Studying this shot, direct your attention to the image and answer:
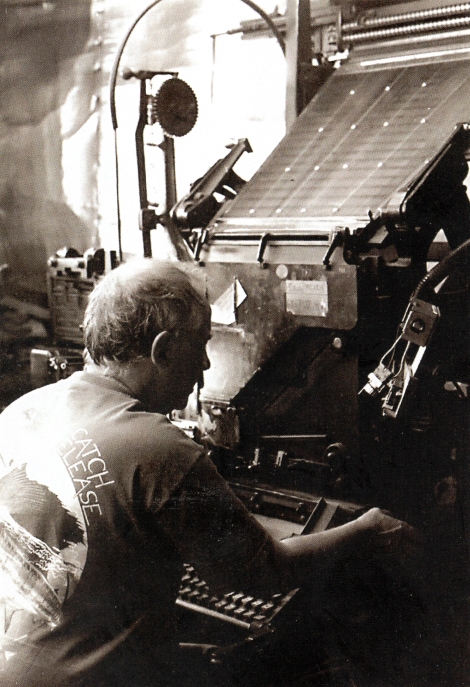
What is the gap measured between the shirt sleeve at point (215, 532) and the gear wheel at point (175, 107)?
153 centimetres

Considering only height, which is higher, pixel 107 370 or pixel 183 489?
pixel 107 370

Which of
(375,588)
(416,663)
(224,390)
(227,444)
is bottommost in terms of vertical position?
(416,663)

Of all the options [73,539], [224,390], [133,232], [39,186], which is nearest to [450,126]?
[224,390]

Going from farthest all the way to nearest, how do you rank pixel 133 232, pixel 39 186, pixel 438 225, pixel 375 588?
pixel 39 186
pixel 133 232
pixel 438 225
pixel 375 588

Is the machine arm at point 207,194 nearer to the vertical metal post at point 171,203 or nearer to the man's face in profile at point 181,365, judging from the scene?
the vertical metal post at point 171,203

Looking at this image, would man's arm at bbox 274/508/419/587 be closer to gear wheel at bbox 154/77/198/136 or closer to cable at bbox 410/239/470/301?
cable at bbox 410/239/470/301

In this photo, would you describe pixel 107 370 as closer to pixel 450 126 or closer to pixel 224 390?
pixel 224 390

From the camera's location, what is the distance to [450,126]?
78.0 inches

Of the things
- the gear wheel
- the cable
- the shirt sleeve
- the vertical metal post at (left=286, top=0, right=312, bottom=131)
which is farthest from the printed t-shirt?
the vertical metal post at (left=286, top=0, right=312, bottom=131)

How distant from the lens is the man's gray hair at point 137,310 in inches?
49.9

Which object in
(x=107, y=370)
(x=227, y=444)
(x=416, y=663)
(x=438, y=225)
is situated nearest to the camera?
(x=107, y=370)

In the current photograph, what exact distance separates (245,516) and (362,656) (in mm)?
639

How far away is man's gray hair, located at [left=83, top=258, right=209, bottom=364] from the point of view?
127 cm

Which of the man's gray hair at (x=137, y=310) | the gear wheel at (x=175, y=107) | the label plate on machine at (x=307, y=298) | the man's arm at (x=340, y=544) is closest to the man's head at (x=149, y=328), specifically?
the man's gray hair at (x=137, y=310)
